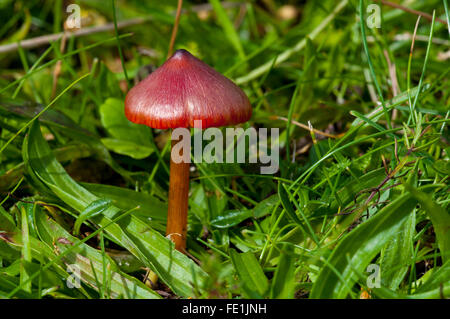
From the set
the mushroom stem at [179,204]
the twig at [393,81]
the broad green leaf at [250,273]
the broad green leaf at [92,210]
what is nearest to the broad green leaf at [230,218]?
the mushroom stem at [179,204]

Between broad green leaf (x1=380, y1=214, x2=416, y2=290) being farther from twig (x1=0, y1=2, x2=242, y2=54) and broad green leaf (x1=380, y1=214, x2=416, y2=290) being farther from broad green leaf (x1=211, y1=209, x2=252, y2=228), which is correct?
twig (x1=0, y1=2, x2=242, y2=54)

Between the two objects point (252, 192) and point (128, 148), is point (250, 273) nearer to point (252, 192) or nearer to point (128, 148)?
point (252, 192)

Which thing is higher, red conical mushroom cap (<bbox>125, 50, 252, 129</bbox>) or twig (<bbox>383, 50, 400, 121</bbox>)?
twig (<bbox>383, 50, 400, 121</bbox>)

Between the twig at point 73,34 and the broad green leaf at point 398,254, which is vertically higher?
the twig at point 73,34

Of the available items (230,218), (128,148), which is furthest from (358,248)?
(128,148)

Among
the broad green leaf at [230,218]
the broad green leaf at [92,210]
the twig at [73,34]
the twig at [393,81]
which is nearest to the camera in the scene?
the broad green leaf at [92,210]

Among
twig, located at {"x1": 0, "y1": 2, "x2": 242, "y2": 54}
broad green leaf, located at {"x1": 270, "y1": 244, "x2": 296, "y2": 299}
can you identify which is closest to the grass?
broad green leaf, located at {"x1": 270, "y1": 244, "x2": 296, "y2": 299}

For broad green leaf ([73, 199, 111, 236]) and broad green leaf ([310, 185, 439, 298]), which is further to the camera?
broad green leaf ([73, 199, 111, 236])

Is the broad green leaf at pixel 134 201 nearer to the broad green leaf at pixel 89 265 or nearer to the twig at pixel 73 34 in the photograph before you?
the broad green leaf at pixel 89 265
